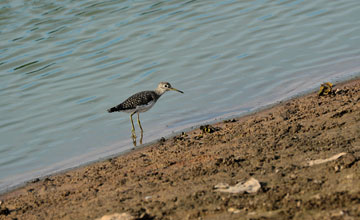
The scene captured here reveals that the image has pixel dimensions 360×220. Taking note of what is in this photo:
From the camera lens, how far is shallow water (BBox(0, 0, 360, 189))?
423 inches

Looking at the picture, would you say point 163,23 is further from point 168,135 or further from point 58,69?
point 168,135

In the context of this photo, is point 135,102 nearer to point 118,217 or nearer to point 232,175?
point 232,175

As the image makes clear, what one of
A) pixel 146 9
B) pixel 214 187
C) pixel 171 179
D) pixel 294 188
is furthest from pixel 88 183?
pixel 146 9

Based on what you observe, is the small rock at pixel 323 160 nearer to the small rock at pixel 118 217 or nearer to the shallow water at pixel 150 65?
the small rock at pixel 118 217

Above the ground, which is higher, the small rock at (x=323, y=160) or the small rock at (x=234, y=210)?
the small rock at (x=323, y=160)

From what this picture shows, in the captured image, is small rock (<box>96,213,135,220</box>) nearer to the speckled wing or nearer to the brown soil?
the brown soil

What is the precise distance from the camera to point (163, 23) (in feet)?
59.6

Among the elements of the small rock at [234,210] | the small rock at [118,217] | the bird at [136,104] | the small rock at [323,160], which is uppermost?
the bird at [136,104]

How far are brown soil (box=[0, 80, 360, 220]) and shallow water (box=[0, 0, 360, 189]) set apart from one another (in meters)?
1.40

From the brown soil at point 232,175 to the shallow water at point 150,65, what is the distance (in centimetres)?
140

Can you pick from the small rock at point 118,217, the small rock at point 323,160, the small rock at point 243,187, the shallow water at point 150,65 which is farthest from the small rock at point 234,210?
the shallow water at point 150,65

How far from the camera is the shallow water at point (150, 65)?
1075 centimetres

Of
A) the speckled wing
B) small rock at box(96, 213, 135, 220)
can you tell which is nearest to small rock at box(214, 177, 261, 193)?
small rock at box(96, 213, 135, 220)

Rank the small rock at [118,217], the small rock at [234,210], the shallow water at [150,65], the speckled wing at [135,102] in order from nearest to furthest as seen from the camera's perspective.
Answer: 1. the small rock at [234,210]
2. the small rock at [118,217]
3. the shallow water at [150,65]
4. the speckled wing at [135,102]
